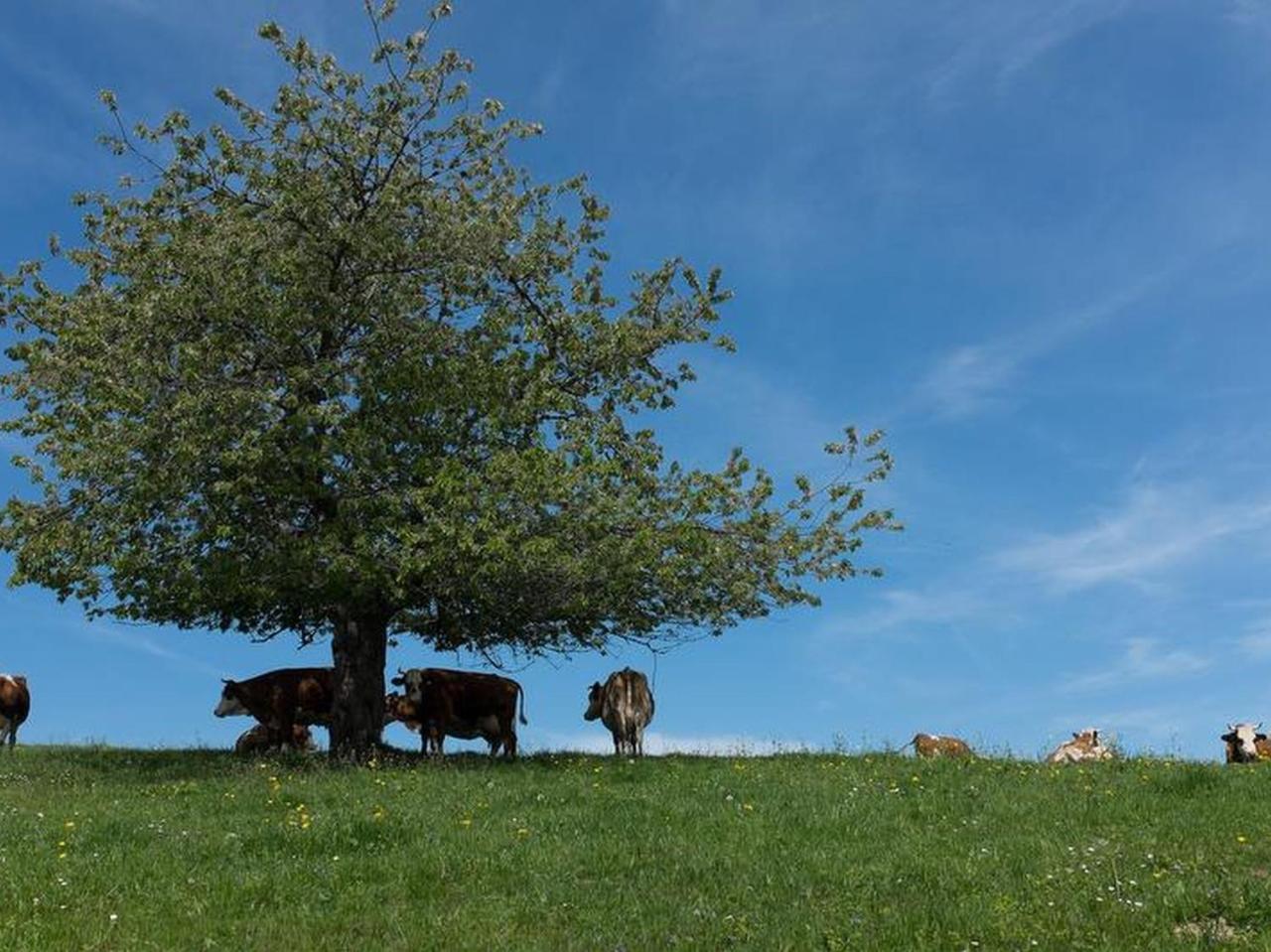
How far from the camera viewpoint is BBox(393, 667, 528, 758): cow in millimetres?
31828

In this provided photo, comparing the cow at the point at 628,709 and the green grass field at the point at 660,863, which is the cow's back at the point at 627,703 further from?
the green grass field at the point at 660,863

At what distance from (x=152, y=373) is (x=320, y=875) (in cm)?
1450

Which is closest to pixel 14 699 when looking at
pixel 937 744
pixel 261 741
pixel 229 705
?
pixel 229 705

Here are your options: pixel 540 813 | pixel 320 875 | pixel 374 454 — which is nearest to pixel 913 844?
pixel 540 813

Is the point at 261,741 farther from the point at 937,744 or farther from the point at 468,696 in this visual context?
the point at 937,744

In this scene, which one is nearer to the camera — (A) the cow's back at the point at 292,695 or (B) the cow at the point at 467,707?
(B) the cow at the point at 467,707

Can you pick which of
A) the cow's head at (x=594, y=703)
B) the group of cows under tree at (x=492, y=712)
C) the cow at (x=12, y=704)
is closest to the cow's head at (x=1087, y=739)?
the group of cows under tree at (x=492, y=712)

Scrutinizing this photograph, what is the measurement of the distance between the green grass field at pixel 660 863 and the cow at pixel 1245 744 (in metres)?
11.1

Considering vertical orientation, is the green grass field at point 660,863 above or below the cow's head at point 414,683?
below

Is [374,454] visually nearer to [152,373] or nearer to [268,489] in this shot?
[268,489]

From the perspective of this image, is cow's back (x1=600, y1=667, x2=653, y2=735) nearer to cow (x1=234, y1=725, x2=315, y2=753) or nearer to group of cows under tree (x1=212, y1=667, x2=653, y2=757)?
group of cows under tree (x1=212, y1=667, x2=653, y2=757)

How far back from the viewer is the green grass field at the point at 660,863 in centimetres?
1212

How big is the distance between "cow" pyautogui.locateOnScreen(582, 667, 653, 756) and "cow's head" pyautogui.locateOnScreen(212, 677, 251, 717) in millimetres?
10055

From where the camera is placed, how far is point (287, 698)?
3403cm
